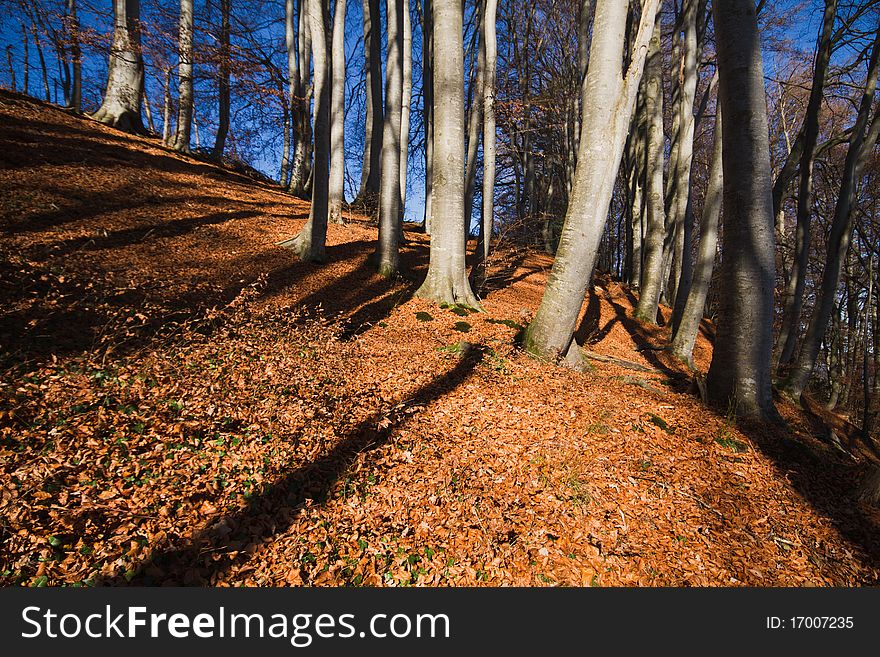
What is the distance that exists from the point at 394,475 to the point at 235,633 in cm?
151

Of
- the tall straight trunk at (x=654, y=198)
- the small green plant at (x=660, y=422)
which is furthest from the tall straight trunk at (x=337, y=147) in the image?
the small green plant at (x=660, y=422)

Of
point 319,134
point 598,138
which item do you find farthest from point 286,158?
point 598,138

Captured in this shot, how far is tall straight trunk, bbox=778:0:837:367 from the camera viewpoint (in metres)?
8.03

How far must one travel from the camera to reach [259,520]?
277 cm

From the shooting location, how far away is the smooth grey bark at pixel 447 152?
6.76 metres

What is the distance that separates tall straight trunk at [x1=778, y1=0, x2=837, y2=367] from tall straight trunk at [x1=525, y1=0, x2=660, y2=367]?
19.8 ft

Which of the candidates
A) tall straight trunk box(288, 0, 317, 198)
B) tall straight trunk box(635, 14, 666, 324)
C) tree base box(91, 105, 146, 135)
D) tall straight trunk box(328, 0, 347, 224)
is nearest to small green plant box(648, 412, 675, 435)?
tall straight trunk box(635, 14, 666, 324)

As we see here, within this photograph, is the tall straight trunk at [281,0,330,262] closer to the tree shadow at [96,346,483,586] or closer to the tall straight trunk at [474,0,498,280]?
the tall straight trunk at [474,0,498,280]

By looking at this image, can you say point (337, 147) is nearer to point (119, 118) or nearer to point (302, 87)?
point (302, 87)

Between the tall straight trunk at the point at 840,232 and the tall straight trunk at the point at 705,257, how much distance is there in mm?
2060

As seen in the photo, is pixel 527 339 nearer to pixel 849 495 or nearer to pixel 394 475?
pixel 394 475

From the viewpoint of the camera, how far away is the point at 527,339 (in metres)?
5.88

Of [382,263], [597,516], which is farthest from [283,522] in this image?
[382,263]

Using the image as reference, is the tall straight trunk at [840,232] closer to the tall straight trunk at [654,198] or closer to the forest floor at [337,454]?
the forest floor at [337,454]
